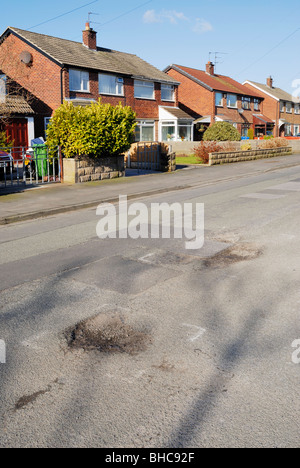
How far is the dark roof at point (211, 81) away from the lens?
47031mm

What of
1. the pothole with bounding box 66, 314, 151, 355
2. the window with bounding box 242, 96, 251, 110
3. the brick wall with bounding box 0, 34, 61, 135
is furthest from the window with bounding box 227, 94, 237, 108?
the pothole with bounding box 66, 314, 151, 355

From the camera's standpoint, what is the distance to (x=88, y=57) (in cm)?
Result: 3186

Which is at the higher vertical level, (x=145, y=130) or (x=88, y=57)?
(x=88, y=57)

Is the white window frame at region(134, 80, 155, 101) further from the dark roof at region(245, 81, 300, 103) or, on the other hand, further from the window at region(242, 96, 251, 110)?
the dark roof at region(245, 81, 300, 103)

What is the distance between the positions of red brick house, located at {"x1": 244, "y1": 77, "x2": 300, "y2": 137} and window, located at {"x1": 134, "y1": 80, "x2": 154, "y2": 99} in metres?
29.9

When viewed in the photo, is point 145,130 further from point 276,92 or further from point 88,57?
point 276,92

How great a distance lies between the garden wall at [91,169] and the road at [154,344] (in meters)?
8.38

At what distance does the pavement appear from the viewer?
37.9 ft

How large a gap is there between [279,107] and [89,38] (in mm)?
38816

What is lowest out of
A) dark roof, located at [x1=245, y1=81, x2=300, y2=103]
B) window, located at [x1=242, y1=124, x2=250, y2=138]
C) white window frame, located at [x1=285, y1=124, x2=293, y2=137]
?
window, located at [x1=242, y1=124, x2=250, y2=138]

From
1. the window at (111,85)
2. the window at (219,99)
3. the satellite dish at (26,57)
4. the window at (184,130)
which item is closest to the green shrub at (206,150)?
the window at (111,85)

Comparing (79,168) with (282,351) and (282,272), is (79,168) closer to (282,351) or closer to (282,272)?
(282,272)

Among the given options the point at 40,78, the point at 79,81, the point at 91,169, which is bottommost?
the point at 91,169

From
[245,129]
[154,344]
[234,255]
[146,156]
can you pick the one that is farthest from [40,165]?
[245,129]
